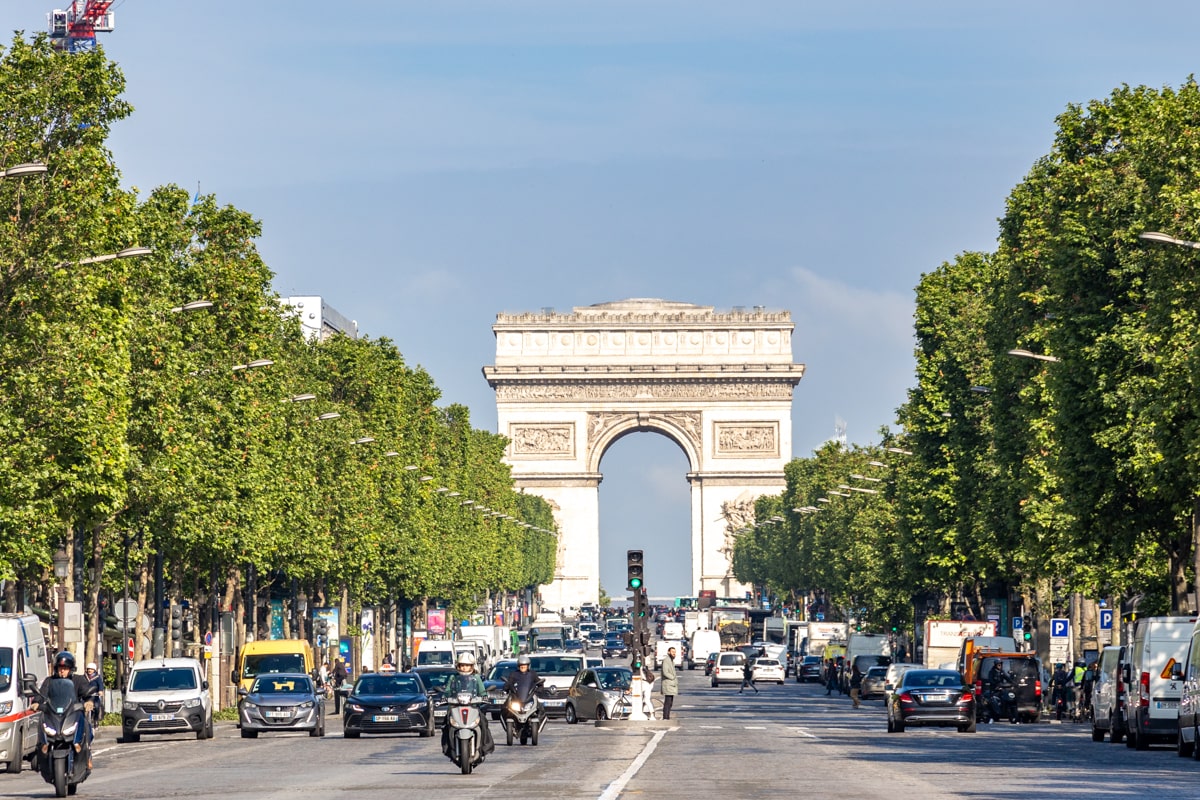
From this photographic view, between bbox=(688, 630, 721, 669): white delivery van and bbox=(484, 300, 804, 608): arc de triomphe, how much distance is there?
42.6 metres

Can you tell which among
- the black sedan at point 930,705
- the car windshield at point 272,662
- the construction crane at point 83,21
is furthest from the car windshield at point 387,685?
the construction crane at point 83,21

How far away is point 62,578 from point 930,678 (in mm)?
19134

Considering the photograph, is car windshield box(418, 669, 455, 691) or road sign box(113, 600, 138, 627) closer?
road sign box(113, 600, 138, 627)

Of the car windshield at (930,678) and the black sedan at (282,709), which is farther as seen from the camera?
the car windshield at (930,678)

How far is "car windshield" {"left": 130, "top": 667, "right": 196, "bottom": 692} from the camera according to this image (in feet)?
161

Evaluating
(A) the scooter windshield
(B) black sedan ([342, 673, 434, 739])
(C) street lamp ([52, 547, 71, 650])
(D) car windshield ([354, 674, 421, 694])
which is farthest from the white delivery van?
(A) the scooter windshield

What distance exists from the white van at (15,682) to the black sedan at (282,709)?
13.4 metres

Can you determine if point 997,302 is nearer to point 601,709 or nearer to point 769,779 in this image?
point 601,709

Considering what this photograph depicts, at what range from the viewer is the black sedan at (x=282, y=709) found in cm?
5016

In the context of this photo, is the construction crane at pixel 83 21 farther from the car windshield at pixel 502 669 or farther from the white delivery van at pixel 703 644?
the car windshield at pixel 502 669

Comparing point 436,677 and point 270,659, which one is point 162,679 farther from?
point 270,659

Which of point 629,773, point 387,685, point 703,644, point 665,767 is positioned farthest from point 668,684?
point 703,644

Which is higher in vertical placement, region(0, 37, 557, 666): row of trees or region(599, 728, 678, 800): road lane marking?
region(0, 37, 557, 666): row of trees

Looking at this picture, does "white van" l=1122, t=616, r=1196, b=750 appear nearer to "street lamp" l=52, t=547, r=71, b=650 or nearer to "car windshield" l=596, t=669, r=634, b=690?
"car windshield" l=596, t=669, r=634, b=690
